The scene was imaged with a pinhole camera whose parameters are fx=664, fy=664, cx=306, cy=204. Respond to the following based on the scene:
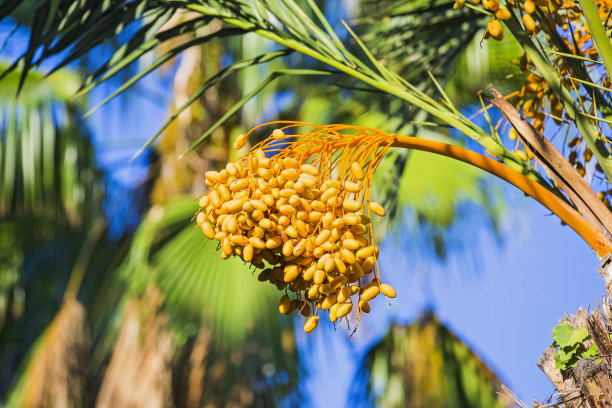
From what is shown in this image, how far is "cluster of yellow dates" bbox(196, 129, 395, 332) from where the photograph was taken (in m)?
0.88

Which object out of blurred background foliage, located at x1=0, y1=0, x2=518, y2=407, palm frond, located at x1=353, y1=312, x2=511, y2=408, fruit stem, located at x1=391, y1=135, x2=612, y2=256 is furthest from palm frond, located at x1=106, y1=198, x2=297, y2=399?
fruit stem, located at x1=391, y1=135, x2=612, y2=256

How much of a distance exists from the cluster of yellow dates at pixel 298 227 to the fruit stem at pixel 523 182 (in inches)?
5.9

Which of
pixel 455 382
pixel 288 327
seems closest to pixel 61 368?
pixel 288 327

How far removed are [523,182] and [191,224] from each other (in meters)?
2.06

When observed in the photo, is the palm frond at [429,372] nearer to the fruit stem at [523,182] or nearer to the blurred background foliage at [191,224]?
the blurred background foliage at [191,224]

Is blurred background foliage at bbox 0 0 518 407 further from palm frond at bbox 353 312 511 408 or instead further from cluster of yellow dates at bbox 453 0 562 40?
cluster of yellow dates at bbox 453 0 562 40

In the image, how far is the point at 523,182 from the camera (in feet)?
3.33

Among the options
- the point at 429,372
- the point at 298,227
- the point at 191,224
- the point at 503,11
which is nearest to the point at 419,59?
the point at 503,11

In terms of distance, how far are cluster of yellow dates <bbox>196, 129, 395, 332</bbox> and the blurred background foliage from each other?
0.60 meters

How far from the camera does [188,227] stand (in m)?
2.95

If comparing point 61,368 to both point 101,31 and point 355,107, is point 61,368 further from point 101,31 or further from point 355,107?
point 101,31

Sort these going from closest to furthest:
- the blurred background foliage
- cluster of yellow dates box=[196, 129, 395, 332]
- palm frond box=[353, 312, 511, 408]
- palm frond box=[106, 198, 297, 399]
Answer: cluster of yellow dates box=[196, 129, 395, 332] < the blurred background foliage < palm frond box=[106, 198, 297, 399] < palm frond box=[353, 312, 511, 408]

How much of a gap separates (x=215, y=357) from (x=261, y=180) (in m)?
2.28

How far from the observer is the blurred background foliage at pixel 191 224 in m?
2.30
